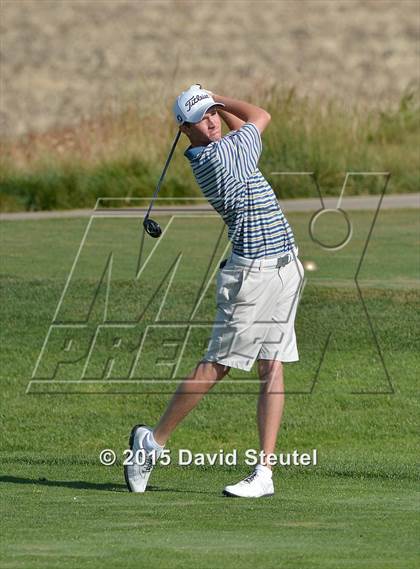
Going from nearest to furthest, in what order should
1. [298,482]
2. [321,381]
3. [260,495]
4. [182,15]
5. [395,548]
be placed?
[395,548]
[260,495]
[298,482]
[321,381]
[182,15]

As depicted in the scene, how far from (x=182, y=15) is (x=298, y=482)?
105ft

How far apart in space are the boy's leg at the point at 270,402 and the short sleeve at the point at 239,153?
2.94ft

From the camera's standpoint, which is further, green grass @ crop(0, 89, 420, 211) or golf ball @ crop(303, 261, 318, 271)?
green grass @ crop(0, 89, 420, 211)

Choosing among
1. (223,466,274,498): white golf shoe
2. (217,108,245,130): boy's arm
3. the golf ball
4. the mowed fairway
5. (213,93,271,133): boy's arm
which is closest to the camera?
the mowed fairway

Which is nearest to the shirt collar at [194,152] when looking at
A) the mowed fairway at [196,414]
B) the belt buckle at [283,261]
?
the belt buckle at [283,261]

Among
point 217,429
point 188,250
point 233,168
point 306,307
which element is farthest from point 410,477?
point 188,250

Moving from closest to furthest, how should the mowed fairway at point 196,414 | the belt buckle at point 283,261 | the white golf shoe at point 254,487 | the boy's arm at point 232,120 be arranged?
the mowed fairway at point 196,414 < the white golf shoe at point 254,487 < the belt buckle at point 283,261 < the boy's arm at point 232,120

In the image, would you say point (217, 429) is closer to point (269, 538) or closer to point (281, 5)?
point (269, 538)

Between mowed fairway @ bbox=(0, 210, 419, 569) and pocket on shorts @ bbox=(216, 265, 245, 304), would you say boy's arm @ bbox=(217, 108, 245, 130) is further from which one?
mowed fairway @ bbox=(0, 210, 419, 569)

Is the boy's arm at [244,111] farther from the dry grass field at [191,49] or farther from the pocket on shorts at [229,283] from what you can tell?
the dry grass field at [191,49]

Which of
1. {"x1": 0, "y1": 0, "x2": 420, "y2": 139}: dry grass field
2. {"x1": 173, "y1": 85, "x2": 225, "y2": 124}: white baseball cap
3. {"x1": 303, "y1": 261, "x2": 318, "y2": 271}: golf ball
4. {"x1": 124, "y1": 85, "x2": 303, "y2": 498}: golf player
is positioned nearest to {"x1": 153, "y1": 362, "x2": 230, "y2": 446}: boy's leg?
{"x1": 124, "y1": 85, "x2": 303, "y2": 498}: golf player

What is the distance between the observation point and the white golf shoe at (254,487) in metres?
7.03

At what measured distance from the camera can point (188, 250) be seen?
16.1 m

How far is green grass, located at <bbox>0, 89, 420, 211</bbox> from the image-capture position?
21422mm
